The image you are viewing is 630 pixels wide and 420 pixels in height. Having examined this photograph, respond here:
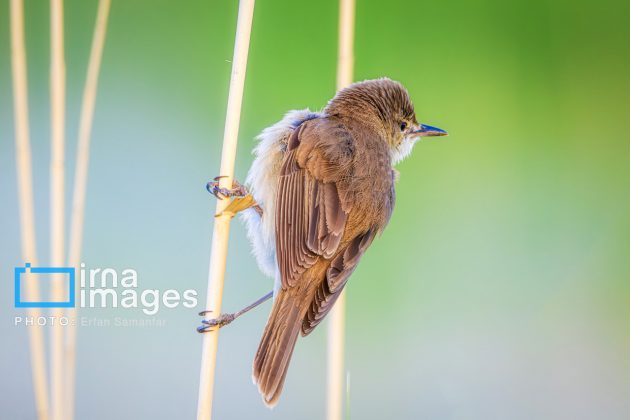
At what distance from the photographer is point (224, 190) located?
180 centimetres

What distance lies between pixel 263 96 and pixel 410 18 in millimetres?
690

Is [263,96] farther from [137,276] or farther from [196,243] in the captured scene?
[137,276]

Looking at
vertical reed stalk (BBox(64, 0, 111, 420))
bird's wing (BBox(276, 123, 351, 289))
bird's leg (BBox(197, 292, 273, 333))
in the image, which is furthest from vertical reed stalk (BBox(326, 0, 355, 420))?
vertical reed stalk (BBox(64, 0, 111, 420))

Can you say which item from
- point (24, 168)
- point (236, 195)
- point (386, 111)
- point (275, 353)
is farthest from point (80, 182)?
point (386, 111)

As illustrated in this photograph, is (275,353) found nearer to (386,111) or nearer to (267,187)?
(267,187)

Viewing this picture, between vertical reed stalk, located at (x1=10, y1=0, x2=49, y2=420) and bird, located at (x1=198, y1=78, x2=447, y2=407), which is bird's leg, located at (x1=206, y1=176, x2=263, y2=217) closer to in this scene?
bird, located at (x1=198, y1=78, x2=447, y2=407)

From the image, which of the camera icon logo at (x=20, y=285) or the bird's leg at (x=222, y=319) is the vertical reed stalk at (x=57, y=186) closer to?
the camera icon logo at (x=20, y=285)

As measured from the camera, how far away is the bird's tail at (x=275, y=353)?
65.1 inches

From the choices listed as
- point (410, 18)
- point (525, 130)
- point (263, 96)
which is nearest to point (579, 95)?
point (525, 130)

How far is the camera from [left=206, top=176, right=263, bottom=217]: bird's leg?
1.81 m

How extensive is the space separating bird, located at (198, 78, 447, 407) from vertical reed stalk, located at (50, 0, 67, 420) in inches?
20.7

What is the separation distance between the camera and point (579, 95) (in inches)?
102

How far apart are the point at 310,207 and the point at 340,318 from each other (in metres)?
0.46

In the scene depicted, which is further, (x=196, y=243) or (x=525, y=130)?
(x=525, y=130)
